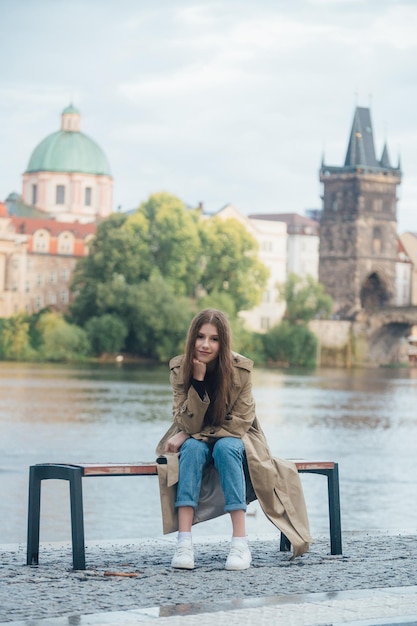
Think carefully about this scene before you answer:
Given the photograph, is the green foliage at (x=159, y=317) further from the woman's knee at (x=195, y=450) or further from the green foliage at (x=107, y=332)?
the woman's knee at (x=195, y=450)

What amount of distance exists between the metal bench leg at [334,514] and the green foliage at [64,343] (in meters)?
74.7

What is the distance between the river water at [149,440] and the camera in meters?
16.9

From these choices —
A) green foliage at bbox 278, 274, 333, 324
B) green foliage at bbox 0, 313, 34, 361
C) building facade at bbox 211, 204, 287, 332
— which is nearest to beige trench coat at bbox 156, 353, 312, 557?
green foliage at bbox 0, 313, 34, 361

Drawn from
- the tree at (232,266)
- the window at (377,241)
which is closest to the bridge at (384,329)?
the window at (377,241)

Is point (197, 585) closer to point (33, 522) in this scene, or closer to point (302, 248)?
point (33, 522)

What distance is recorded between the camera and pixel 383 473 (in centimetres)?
2489

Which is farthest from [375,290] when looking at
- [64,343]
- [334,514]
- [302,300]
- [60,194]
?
[334,514]

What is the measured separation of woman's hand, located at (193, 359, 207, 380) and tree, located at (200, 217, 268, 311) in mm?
78086

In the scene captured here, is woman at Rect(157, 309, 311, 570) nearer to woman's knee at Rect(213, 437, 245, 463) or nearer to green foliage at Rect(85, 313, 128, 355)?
woman's knee at Rect(213, 437, 245, 463)

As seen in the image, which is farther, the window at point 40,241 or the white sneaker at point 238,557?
the window at point 40,241

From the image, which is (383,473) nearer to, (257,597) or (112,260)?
(257,597)

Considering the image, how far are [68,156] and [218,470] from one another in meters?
128

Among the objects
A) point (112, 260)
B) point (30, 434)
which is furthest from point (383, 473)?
point (112, 260)

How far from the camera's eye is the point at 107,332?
81.6 meters
